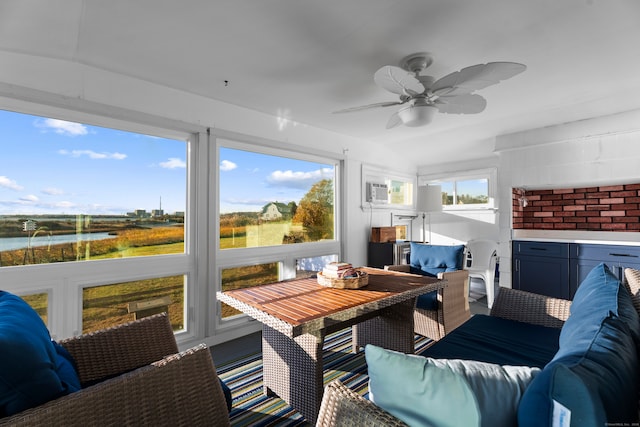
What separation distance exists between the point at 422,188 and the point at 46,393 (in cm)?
471

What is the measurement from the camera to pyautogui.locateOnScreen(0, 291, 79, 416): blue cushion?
85cm

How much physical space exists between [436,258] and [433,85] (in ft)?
5.95

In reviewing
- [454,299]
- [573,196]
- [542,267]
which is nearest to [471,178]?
[573,196]

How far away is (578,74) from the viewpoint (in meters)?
2.57

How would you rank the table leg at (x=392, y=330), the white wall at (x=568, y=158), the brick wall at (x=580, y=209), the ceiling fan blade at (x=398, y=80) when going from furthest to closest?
the brick wall at (x=580, y=209) < the white wall at (x=568, y=158) < the table leg at (x=392, y=330) < the ceiling fan blade at (x=398, y=80)

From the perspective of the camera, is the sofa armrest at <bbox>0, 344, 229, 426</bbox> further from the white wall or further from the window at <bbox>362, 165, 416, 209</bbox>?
the white wall

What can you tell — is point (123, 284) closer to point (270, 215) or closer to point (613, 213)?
point (270, 215)

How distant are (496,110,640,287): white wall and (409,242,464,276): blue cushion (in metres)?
1.44

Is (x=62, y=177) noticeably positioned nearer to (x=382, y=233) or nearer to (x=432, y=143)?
(x=382, y=233)

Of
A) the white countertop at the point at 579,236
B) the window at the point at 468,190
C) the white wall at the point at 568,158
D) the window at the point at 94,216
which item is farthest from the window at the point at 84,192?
the window at the point at 468,190

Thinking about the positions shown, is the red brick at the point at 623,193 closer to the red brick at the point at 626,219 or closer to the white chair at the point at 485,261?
the red brick at the point at 626,219

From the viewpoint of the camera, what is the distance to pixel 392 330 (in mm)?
2506

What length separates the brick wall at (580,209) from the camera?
372 cm

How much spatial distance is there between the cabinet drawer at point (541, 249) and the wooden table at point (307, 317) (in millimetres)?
2315
